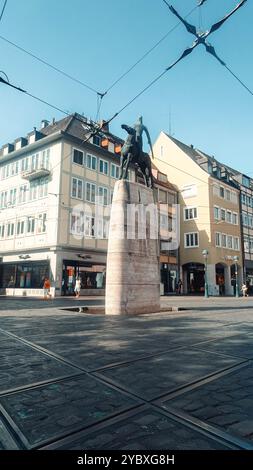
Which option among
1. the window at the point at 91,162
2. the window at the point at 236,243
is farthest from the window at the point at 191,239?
the window at the point at 91,162

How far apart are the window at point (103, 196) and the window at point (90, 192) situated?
0.70 m

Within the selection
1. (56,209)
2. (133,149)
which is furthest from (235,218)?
(133,149)

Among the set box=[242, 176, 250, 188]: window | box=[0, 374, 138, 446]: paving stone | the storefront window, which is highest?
box=[242, 176, 250, 188]: window

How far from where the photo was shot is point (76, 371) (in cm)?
422

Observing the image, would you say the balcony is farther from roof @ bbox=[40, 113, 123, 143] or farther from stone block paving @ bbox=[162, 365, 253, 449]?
stone block paving @ bbox=[162, 365, 253, 449]

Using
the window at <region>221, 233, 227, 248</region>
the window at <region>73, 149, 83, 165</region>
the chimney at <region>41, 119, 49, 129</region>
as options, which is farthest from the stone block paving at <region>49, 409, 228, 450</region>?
the window at <region>221, 233, 227, 248</region>

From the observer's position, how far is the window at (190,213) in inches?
1587

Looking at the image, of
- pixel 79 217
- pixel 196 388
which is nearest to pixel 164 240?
pixel 79 217

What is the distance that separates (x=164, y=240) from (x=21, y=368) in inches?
1386

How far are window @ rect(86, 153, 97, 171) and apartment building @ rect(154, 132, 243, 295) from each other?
1276 cm

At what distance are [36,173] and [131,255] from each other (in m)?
21.2

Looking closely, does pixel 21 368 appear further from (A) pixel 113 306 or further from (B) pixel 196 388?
(A) pixel 113 306

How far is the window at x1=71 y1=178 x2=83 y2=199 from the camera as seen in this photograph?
101ft

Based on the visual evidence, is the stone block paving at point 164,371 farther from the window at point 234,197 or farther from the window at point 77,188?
the window at point 234,197
